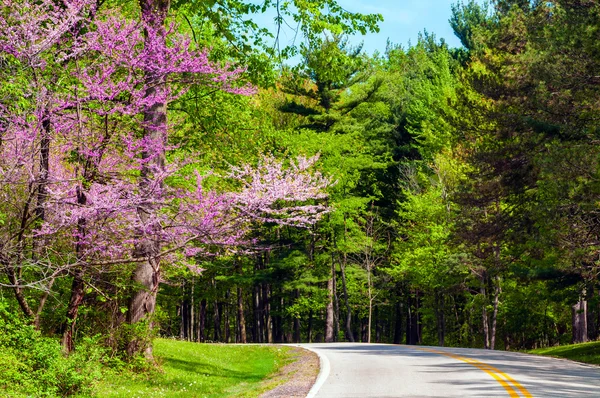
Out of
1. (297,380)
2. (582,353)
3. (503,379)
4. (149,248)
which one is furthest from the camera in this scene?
(582,353)

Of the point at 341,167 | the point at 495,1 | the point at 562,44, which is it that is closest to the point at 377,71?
the point at 341,167

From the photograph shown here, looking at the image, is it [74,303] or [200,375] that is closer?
[74,303]

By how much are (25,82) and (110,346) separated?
7788mm

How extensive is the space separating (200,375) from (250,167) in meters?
7.00

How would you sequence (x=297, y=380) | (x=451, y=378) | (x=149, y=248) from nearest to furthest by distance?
(x=451, y=378), (x=149, y=248), (x=297, y=380)

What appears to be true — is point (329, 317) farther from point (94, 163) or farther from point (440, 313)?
point (94, 163)

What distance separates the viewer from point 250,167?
1445 centimetres

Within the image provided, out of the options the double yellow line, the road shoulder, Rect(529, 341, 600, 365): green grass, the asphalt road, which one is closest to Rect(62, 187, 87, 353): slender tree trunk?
the road shoulder

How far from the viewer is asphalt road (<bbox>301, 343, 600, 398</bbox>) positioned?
12039 mm

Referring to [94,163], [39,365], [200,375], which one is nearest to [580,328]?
[200,375]

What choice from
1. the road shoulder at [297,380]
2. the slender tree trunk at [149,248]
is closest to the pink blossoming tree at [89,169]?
the slender tree trunk at [149,248]

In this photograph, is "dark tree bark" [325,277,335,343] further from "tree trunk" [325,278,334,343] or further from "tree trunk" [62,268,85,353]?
"tree trunk" [62,268,85,353]

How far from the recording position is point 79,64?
1294 cm

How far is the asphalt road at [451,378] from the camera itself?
1204cm
